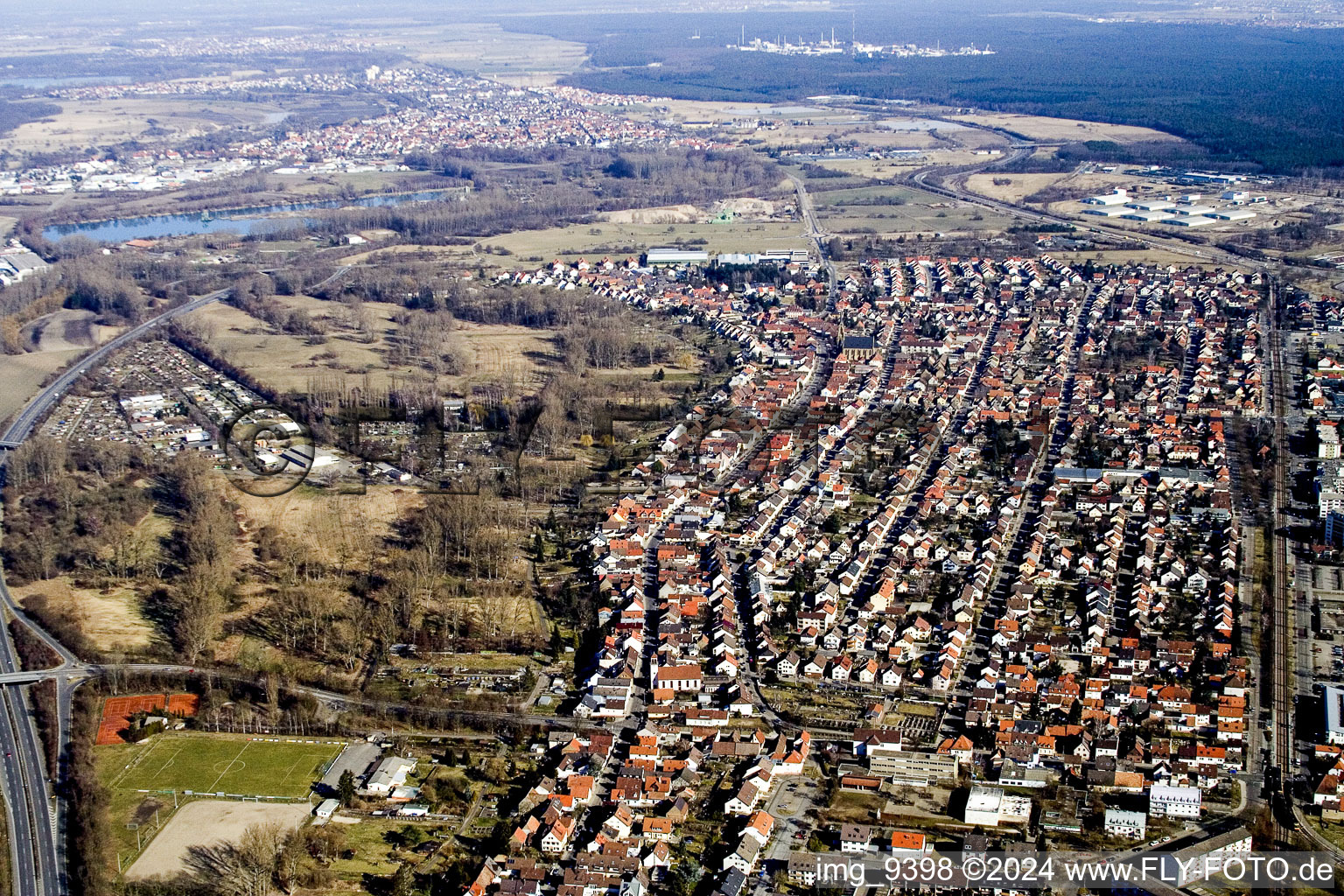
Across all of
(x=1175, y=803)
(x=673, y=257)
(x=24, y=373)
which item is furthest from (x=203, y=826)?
(x=673, y=257)

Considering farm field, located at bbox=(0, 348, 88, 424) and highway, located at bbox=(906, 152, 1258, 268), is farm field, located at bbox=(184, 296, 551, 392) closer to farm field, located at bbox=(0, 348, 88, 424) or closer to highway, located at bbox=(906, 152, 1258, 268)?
farm field, located at bbox=(0, 348, 88, 424)

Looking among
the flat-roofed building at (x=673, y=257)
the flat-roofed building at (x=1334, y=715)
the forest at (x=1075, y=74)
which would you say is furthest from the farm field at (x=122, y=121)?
the flat-roofed building at (x=1334, y=715)

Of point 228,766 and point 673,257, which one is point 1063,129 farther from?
point 228,766

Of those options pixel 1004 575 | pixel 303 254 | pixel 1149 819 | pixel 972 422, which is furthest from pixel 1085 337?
pixel 303 254

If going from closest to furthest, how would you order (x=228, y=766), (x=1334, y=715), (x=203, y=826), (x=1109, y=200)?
1. (x=203, y=826)
2. (x=1334, y=715)
3. (x=228, y=766)
4. (x=1109, y=200)

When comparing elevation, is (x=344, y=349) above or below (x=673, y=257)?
below

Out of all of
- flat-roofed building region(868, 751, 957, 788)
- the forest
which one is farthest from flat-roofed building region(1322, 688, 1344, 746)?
the forest

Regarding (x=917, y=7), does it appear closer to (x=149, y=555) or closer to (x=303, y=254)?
(x=303, y=254)
